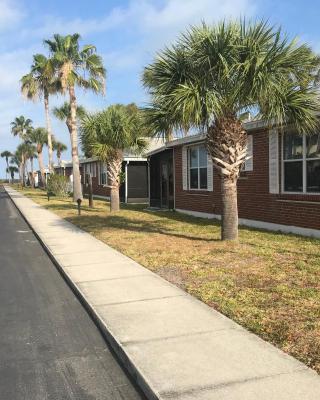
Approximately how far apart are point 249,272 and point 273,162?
5796 millimetres

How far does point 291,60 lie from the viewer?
963cm

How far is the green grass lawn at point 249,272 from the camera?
203 inches

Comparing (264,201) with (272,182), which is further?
(264,201)

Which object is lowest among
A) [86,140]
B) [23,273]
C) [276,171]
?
[23,273]

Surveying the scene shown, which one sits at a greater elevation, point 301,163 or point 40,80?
point 40,80

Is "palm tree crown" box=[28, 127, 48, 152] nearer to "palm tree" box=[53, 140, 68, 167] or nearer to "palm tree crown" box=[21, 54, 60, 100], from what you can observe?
"palm tree" box=[53, 140, 68, 167]

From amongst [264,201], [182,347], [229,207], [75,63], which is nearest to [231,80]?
[229,207]

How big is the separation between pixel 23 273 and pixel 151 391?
563 centimetres

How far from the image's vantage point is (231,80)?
9.65 meters

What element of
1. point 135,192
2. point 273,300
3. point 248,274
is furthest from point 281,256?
point 135,192

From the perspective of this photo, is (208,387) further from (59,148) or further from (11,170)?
(11,170)

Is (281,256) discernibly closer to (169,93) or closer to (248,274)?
(248,274)

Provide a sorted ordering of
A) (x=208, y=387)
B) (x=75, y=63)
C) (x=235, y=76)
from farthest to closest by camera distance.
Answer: (x=75, y=63) < (x=235, y=76) < (x=208, y=387)

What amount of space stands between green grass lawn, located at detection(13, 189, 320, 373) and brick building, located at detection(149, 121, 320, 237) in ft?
2.08
